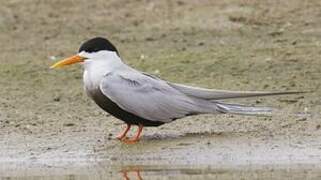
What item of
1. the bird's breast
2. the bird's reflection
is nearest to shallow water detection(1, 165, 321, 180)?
the bird's reflection

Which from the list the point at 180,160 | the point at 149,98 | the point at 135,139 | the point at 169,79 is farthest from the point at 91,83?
the point at 169,79

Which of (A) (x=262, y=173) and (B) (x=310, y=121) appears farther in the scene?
(B) (x=310, y=121)

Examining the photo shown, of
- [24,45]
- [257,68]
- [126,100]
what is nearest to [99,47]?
[126,100]

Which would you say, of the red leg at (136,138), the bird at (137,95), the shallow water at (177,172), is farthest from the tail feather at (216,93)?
the shallow water at (177,172)

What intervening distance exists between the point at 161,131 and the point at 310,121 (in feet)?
4.56

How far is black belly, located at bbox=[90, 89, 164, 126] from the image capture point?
1188 centimetres

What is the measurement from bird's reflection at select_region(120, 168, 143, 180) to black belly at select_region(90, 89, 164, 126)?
0.69 meters

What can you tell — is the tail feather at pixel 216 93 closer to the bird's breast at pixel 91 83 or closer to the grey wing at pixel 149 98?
the grey wing at pixel 149 98

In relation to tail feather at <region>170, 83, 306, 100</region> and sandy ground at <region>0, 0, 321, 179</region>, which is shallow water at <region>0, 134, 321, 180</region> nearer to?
sandy ground at <region>0, 0, 321, 179</region>

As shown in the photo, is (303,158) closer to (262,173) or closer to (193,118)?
(262,173)

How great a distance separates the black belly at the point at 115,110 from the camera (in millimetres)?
11875

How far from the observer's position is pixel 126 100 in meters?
11.9

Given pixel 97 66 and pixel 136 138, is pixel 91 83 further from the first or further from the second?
pixel 136 138

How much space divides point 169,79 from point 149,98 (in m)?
2.44
